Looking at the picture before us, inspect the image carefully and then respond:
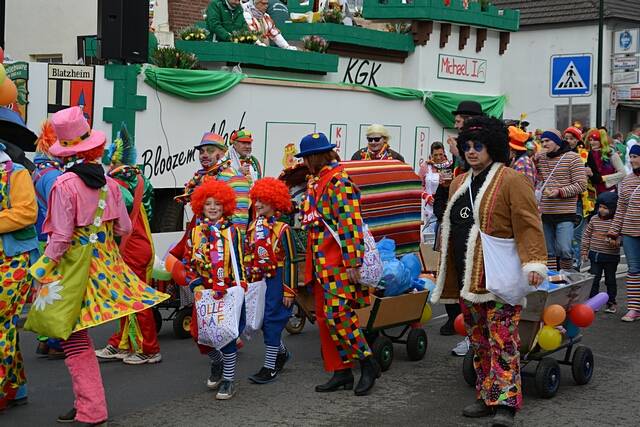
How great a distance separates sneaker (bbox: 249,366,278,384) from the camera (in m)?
7.51

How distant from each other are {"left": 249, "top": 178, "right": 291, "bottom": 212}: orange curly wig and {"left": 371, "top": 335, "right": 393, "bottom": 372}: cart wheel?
1.33m

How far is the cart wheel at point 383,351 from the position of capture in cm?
790

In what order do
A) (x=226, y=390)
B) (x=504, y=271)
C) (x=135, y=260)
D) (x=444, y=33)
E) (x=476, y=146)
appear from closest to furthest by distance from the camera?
(x=504, y=271), (x=476, y=146), (x=226, y=390), (x=135, y=260), (x=444, y=33)

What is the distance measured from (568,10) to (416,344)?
27219 millimetres

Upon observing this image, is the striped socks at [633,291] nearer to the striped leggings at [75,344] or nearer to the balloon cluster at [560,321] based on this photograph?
the balloon cluster at [560,321]

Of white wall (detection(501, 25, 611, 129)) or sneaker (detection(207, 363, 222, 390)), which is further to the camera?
white wall (detection(501, 25, 611, 129))

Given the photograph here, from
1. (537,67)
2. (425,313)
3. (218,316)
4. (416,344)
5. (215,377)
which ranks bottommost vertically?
(215,377)

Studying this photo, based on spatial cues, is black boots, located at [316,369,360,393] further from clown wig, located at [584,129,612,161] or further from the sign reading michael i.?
the sign reading michael i.

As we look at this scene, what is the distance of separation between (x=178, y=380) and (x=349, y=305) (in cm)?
153

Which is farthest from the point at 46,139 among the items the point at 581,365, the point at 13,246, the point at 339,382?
the point at 581,365

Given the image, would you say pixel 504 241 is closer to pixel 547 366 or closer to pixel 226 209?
pixel 547 366

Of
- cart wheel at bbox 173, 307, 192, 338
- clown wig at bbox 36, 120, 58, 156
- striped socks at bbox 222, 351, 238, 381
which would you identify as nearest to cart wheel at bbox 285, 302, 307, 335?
cart wheel at bbox 173, 307, 192, 338

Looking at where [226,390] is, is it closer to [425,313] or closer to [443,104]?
[425,313]

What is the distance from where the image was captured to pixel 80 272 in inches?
240
